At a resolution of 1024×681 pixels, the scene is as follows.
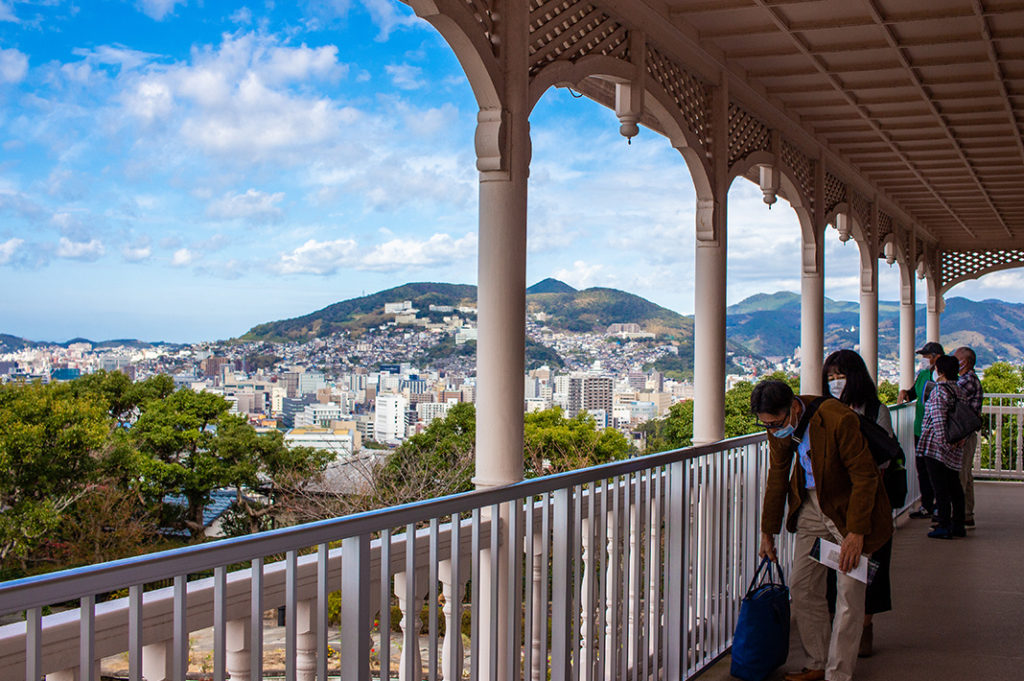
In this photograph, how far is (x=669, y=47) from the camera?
482cm

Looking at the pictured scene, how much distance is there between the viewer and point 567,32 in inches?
151

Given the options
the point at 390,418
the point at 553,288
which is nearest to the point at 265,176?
the point at 553,288

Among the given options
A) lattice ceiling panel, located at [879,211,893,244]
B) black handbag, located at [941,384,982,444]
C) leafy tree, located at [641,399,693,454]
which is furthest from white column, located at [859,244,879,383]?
leafy tree, located at [641,399,693,454]

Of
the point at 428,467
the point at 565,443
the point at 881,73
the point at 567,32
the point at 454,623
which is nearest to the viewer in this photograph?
the point at 454,623

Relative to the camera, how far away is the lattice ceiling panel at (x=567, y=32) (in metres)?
3.68

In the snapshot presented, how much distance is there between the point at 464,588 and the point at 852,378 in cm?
170

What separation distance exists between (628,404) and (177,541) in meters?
13.8

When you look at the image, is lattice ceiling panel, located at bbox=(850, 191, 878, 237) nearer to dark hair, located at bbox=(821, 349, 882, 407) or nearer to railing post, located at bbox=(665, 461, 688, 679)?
dark hair, located at bbox=(821, 349, 882, 407)

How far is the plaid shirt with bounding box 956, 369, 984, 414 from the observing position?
6168mm

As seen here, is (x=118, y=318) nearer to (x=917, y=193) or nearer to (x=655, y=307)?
(x=655, y=307)

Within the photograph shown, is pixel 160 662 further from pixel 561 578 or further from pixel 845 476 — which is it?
pixel 845 476

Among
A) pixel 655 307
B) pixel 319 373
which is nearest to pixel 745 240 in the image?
pixel 655 307

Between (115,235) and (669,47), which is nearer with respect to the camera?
(669,47)

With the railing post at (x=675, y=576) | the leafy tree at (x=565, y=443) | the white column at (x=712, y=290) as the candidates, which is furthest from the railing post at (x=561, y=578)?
the leafy tree at (x=565, y=443)
